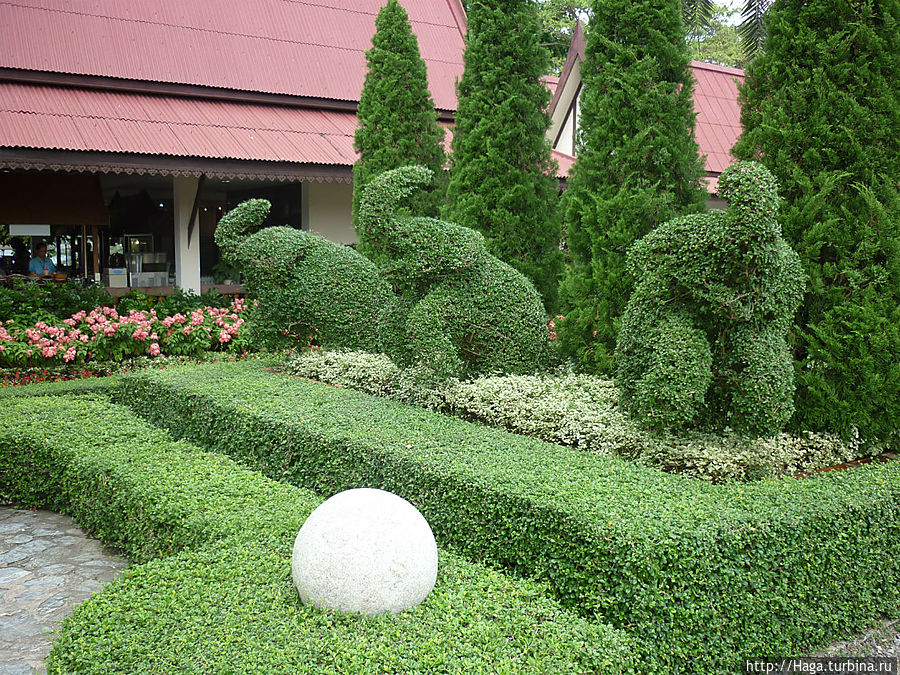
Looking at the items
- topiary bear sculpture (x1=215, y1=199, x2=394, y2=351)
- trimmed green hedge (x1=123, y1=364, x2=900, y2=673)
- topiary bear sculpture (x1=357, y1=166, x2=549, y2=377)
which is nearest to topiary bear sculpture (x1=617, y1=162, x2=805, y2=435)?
trimmed green hedge (x1=123, y1=364, x2=900, y2=673)

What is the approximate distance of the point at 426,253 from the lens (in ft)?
23.7

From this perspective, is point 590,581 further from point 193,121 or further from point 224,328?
point 193,121

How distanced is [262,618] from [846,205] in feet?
18.0

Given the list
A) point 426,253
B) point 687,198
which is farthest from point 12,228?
point 687,198

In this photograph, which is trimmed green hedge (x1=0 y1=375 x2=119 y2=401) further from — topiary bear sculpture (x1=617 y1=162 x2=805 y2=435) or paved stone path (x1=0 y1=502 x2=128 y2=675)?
topiary bear sculpture (x1=617 y1=162 x2=805 y2=435)

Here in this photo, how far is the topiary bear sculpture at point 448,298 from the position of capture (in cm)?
719

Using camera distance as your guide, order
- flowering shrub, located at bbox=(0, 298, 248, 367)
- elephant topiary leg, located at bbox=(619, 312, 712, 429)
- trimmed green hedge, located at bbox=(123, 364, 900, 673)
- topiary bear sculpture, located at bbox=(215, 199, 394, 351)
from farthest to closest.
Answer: flowering shrub, located at bbox=(0, 298, 248, 367) → topiary bear sculpture, located at bbox=(215, 199, 394, 351) → elephant topiary leg, located at bbox=(619, 312, 712, 429) → trimmed green hedge, located at bbox=(123, 364, 900, 673)

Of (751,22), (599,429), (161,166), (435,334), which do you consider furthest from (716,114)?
(599,429)

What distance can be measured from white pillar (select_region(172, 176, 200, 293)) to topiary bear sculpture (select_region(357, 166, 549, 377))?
8351 millimetres

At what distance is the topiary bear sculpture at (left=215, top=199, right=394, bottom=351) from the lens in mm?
9055

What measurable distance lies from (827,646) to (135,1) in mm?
16731

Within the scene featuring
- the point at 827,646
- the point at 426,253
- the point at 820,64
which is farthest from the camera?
the point at 426,253

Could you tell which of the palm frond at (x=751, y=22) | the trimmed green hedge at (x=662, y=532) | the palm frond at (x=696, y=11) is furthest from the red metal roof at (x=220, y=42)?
the trimmed green hedge at (x=662, y=532)

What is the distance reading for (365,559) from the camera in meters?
3.60
